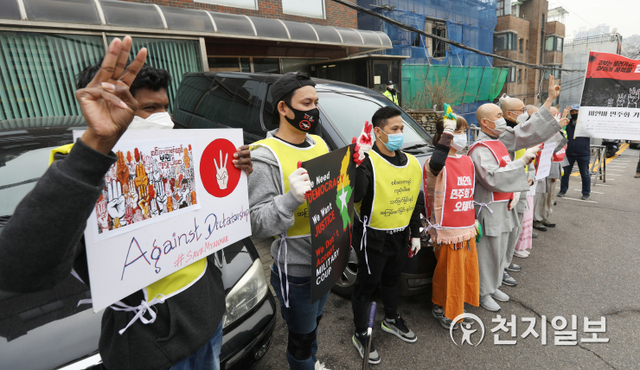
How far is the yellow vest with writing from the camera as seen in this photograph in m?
2.42

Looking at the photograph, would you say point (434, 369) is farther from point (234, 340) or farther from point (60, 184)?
point (60, 184)

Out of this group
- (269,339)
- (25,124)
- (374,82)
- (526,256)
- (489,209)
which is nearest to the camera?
(269,339)

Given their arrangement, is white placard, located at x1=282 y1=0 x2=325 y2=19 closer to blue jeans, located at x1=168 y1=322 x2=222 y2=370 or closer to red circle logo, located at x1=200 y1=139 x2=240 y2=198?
red circle logo, located at x1=200 y1=139 x2=240 y2=198

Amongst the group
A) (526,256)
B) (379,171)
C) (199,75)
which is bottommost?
(526,256)

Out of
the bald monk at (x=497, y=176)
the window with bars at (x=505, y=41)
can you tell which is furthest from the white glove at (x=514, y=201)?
the window with bars at (x=505, y=41)

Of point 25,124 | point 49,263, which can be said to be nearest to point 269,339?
point 49,263

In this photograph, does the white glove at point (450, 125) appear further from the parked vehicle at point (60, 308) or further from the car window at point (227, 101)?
the car window at point (227, 101)

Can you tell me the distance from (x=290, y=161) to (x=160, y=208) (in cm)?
78

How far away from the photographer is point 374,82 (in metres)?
11.6

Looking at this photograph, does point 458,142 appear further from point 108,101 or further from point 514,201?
point 108,101

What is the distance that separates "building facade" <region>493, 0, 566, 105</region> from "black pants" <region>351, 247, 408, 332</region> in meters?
29.6

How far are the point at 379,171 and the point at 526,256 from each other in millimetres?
3137

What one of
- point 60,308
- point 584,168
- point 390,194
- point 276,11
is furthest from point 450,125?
point 276,11

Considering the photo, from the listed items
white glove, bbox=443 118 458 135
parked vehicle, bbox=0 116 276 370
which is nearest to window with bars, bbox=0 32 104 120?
parked vehicle, bbox=0 116 276 370
